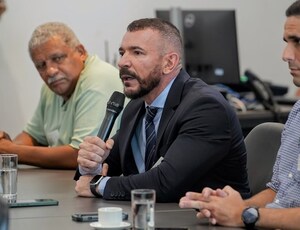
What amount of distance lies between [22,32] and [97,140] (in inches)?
110

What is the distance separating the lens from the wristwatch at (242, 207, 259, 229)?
233 centimetres

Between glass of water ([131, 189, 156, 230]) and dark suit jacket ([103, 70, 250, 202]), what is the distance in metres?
0.71

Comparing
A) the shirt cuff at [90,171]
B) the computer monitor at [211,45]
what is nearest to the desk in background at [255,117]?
the computer monitor at [211,45]

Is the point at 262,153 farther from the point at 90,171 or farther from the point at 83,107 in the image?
the point at 83,107

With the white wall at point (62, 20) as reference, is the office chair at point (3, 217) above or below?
below

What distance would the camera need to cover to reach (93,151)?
3.02 meters

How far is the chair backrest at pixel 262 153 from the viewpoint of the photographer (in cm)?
318

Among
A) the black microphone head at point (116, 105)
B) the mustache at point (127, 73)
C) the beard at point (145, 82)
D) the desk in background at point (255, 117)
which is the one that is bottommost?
the desk in background at point (255, 117)

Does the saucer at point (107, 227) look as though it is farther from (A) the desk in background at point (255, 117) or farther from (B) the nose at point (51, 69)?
(A) the desk in background at point (255, 117)

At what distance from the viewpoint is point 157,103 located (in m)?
3.21

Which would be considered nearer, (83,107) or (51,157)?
(51,157)

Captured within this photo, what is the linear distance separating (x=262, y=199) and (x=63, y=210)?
0.70 m

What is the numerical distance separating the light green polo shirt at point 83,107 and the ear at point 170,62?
0.92 metres

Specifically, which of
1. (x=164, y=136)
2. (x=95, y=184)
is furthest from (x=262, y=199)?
(x=95, y=184)
